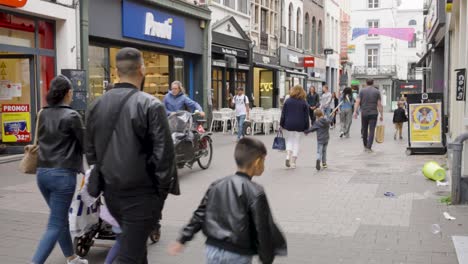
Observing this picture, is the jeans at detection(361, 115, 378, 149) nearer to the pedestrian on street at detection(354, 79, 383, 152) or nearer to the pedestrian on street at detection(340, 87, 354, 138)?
the pedestrian on street at detection(354, 79, 383, 152)

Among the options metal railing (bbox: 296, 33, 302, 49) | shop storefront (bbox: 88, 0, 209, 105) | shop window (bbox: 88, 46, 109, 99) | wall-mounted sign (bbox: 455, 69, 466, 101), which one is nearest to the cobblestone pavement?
wall-mounted sign (bbox: 455, 69, 466, 101)

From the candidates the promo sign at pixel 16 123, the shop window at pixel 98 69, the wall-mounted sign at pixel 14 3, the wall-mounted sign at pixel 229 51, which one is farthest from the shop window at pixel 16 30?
the wall-mounted sign at pixel 229 51

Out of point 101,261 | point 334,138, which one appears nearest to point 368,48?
point 334,138

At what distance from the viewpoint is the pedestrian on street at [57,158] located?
15.3 ft

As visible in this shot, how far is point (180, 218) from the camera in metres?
7.07

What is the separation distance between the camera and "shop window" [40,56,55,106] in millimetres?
13336

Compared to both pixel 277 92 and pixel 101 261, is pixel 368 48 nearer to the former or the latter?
pixel 277 92

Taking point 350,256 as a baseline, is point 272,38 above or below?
above

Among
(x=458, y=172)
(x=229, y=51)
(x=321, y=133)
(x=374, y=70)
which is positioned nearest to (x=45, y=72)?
(x=321, y=133)

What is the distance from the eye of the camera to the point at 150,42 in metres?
18.4

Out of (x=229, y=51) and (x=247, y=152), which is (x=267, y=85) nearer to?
(x=229, y=51)

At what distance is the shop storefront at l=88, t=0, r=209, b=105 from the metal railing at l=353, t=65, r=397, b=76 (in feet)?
153

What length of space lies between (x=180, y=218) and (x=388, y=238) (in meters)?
2.49

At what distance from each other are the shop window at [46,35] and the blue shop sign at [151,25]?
3.17 m
